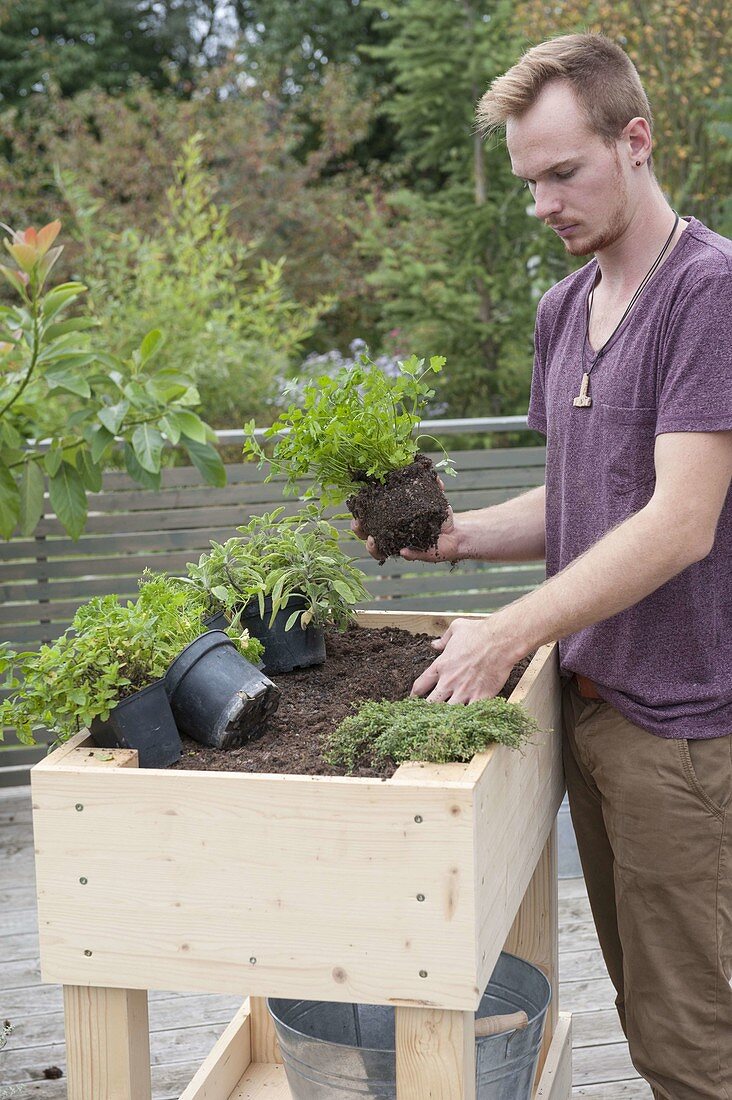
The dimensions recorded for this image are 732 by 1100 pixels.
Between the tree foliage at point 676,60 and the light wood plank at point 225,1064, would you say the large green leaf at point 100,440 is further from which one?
the tree foliage at point 676,60

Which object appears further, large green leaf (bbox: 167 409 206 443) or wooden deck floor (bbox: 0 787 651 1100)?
large green leaf (bbox: 167 409 206 443)

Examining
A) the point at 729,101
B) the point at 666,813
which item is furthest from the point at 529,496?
the point at 729,101

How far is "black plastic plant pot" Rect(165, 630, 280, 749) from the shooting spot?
1373 mm

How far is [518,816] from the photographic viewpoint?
1458 millimetres

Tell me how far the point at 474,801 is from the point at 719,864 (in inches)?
22.3

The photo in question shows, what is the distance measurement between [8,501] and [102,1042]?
1.53 m

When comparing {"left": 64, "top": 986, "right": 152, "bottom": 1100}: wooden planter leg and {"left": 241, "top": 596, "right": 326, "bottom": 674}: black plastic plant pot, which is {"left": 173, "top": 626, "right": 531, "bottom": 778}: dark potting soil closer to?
{"left": 241, "top": 596, "right": 326, "bottom": 674}: black plastic plant pot

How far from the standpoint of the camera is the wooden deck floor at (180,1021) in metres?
2.12

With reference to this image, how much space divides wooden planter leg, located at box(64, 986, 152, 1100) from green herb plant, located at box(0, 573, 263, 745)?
0.31 m

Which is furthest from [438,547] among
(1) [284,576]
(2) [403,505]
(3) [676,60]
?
(3) [676,60]

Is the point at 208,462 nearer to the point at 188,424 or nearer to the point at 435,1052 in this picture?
the point at 188,424

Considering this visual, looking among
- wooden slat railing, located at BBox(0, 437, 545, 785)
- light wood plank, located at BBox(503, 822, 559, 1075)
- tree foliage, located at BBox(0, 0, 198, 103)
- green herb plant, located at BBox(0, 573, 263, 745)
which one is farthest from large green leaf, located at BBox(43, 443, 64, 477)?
tree foliage, located at BBox(0, 0, 198, 103)

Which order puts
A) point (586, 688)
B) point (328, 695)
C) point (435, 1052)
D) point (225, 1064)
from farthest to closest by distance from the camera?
point (225, 1064)
point (586, 688)
point (328, 695)
point (435, 1052)

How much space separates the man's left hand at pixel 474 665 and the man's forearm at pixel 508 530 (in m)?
0.46
